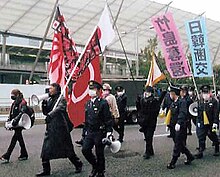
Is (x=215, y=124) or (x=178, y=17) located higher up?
(x=178, y=17)

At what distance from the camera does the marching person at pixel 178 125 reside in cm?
710

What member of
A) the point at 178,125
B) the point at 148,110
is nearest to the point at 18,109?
the point at 148,110

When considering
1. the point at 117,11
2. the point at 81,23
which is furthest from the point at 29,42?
the point at 117,11

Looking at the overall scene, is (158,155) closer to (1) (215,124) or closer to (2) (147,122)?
(2) (147,122)

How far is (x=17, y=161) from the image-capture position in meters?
7.68

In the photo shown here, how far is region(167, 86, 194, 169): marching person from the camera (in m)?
7.10

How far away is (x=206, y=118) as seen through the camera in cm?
822

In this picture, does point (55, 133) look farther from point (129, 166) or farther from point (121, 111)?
point (121, 111)

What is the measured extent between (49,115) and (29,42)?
1113 inches

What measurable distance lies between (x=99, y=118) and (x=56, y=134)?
0.85 m

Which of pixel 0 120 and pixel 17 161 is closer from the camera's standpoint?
pixel 17 161

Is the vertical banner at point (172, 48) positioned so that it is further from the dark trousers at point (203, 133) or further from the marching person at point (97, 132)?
the marching person at point (97, 132)

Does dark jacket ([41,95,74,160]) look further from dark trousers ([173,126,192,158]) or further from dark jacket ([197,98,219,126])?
dark jacket ([197,98,219,126])

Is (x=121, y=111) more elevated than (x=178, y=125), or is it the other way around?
(x=121, y=111)
